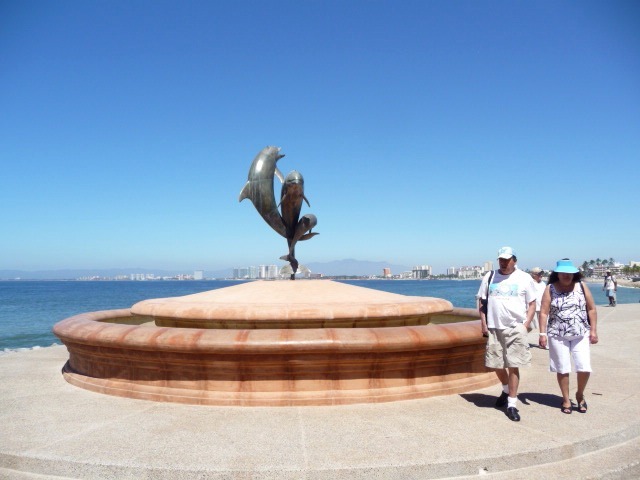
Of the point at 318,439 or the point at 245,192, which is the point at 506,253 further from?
the point at 245,192

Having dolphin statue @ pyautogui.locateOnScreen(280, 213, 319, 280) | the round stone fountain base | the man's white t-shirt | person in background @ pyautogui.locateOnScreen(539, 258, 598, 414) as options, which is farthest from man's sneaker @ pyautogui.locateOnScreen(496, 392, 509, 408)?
dolphin statue @ pyautogui.locateOnScreen(280, 213, 319, 280)

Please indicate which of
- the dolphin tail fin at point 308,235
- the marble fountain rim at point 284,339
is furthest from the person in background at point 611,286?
the marble fountain rim at point 284,339

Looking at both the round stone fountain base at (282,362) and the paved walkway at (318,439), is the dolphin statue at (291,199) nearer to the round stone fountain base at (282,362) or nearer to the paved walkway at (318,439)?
the round stone fountain base at (282,362)

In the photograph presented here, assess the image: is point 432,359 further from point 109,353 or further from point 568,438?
point 109,353

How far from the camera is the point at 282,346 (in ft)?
16.3

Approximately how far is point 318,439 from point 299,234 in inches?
235

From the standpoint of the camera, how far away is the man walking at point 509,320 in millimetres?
4719

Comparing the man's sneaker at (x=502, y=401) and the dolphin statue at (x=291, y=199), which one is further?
the dolphin statue at (x=291, y=199)

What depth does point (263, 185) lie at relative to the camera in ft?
30.2

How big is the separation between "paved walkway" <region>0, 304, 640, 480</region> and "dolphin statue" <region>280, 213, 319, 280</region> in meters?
4.80

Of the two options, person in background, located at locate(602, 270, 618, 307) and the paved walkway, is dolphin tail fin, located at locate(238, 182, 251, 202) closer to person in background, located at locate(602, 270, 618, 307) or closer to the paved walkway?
the paved walkway

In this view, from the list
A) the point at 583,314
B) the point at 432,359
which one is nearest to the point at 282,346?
the point at 432,359

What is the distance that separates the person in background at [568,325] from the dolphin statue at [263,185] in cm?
555

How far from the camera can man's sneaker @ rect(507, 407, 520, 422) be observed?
14.8ft
